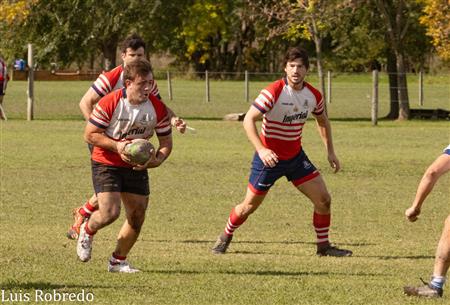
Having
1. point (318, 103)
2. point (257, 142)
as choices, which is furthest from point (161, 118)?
point (318, 103)

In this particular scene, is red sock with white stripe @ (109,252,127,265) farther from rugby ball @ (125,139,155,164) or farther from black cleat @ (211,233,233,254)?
black cleat @ (211,233,233,254)

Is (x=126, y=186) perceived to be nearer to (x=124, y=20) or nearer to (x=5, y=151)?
(x=5, y=151)

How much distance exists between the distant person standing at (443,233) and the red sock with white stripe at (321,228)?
104 inches

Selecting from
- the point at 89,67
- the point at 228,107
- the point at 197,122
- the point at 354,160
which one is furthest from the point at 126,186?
the point at 89,67

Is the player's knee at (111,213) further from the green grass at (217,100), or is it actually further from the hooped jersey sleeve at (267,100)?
the green grass at (217,100)

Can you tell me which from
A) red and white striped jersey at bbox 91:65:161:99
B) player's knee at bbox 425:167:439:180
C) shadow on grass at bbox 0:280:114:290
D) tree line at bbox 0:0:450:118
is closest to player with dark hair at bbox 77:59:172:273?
shadow on grass at bbox 0:280:114:290

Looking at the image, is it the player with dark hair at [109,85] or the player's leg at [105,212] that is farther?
the player with dark hair at [109,85]

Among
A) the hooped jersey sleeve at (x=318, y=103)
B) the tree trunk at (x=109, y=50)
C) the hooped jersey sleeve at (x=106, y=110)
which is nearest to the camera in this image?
the hooped jersey sleeve at (x=106, y=110)

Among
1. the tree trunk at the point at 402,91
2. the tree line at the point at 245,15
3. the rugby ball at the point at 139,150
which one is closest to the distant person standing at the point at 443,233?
the rugby ball at the point at 139,150

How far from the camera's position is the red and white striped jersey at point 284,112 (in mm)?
10820

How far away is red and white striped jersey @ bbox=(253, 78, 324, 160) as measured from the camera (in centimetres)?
1082

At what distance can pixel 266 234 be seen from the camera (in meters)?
12.6

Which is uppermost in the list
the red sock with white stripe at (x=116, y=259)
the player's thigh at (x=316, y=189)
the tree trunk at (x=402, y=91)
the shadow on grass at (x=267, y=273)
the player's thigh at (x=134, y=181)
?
the player's thigh at (x=134, y=181)

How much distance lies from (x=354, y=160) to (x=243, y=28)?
51.8 meters
